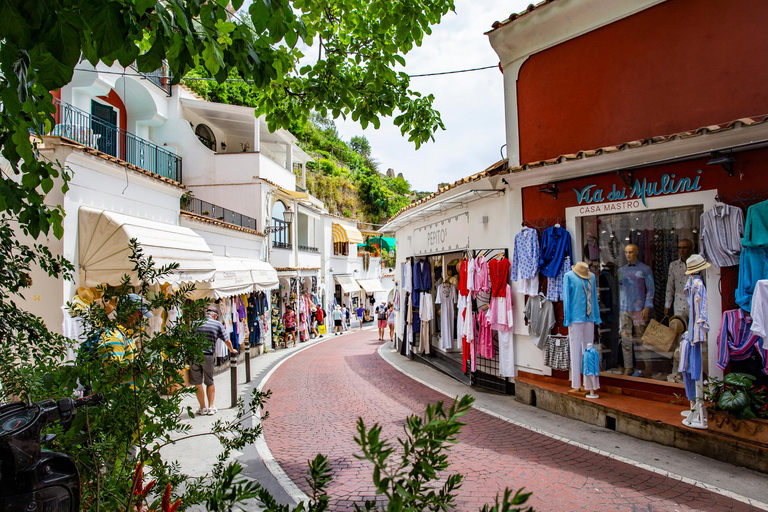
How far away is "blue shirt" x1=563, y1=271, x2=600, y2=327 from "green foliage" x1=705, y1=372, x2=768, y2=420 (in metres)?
2.06

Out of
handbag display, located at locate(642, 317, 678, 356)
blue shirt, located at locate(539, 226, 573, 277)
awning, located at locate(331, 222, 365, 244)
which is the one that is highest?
awning, located at locate(331, 222, 365, 244)

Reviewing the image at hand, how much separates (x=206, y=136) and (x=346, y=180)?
28.2m

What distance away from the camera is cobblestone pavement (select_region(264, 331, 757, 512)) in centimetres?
489

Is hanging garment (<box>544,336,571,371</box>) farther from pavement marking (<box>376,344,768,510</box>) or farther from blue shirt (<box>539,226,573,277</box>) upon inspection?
pavement marking (<box>376,344,768,510</box>)

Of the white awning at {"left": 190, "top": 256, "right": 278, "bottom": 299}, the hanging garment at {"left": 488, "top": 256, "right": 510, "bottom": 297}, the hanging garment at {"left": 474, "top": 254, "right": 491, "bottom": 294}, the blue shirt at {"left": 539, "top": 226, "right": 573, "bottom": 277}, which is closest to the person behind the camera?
the blue shirt at {"left": 539, "top": 226, "right": 573, "bottom": 277}

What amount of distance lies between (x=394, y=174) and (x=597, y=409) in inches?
2558

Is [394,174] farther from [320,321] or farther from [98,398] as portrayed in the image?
[98,398]

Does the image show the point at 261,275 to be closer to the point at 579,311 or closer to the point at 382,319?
the point at 382,319

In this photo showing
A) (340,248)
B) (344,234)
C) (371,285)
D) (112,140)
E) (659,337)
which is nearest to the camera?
(659,337)

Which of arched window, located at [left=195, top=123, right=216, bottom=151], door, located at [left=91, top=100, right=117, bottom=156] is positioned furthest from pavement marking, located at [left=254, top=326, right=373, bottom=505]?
arched window, located at [left=195, top=123, right=216, bottom=151]

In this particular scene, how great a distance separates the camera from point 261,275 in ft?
54.1

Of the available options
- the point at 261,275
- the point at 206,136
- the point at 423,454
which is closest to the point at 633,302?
the point at 423,454

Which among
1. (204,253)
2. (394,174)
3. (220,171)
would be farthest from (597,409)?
Answer: (394,174)

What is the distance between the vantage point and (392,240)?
42.4 metres
